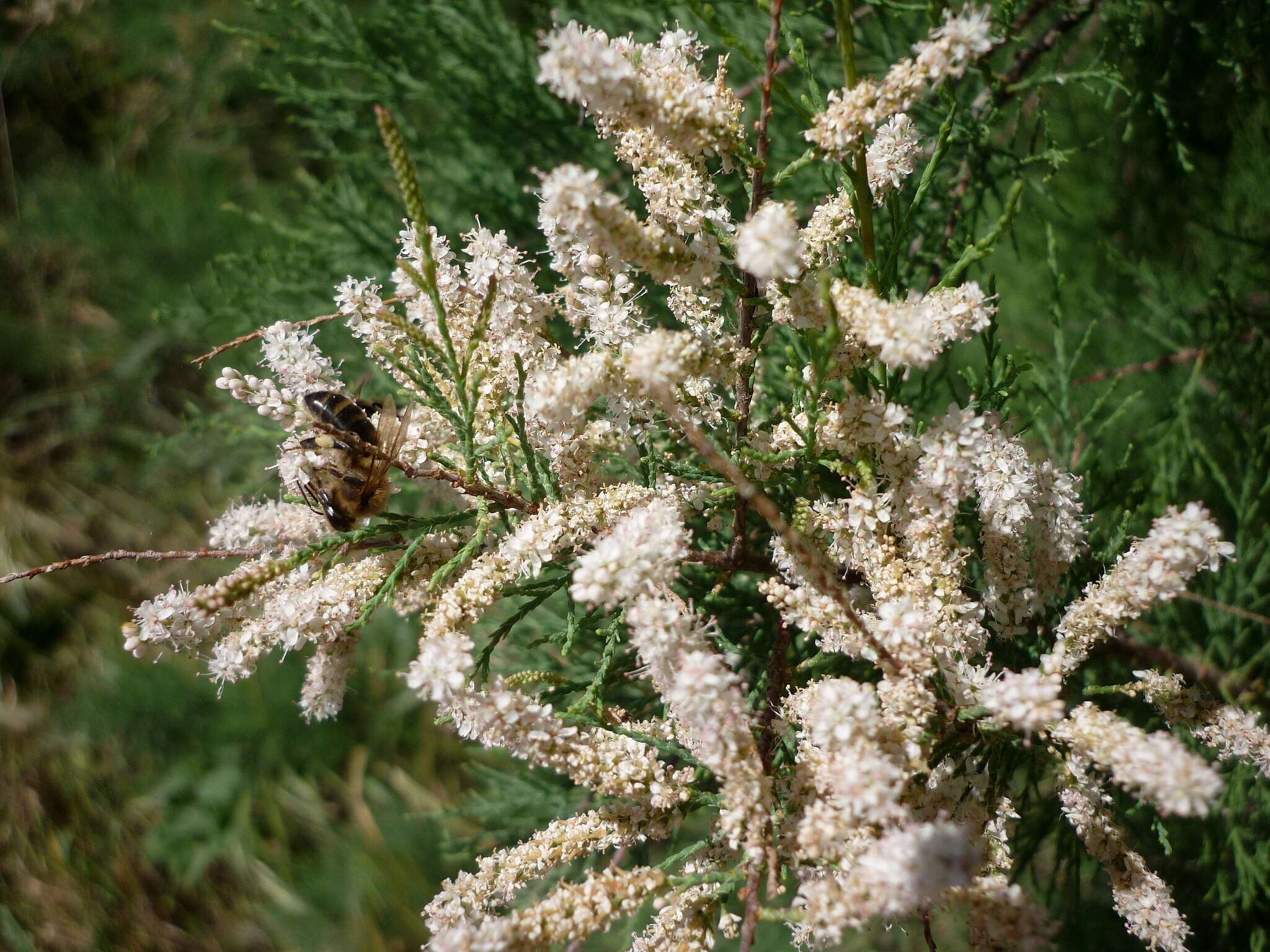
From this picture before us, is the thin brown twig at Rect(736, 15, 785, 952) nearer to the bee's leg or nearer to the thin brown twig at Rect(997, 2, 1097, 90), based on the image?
the bee's leg

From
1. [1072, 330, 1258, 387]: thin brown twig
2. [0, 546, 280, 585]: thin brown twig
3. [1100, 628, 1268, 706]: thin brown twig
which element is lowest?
[0, 546, 280, 585]: thin brown twig

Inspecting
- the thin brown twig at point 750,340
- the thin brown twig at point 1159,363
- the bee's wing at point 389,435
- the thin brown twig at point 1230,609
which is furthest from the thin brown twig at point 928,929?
the thin brown twig at point 1159,363

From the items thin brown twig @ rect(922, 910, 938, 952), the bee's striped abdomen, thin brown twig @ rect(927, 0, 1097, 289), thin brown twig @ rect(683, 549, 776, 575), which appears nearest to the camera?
thin brown twig @ rect(922, 910, 938, 952)

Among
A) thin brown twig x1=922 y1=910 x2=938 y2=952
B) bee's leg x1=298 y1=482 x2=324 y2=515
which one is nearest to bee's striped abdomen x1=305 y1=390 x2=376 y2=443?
bee's leg x1=298 y1=482 x2=324 y2=515

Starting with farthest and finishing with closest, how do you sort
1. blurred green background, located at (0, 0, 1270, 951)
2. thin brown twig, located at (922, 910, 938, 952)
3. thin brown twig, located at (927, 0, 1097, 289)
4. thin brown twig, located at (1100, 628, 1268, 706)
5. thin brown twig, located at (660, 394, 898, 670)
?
blurred green background, located at (0, 0, 1270, 951)
thin brown twig, located at (927, 0, 1097, 289)
thin brown twig, located at (1100, 628, 1268, 706)
thin brown twig, located at (922, 910, 938, 952)
thin brown twig, located at (660, 394, 898, 670)

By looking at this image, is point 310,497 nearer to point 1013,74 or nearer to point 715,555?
point 715,555

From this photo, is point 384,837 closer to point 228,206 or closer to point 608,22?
point 228,206

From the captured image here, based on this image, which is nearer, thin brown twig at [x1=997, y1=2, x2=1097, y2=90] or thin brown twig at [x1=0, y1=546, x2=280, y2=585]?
thin brown twig at [x1=0, y1=546, x2=280, y2=585]

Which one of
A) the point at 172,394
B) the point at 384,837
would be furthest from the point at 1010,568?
the point at 172,394
